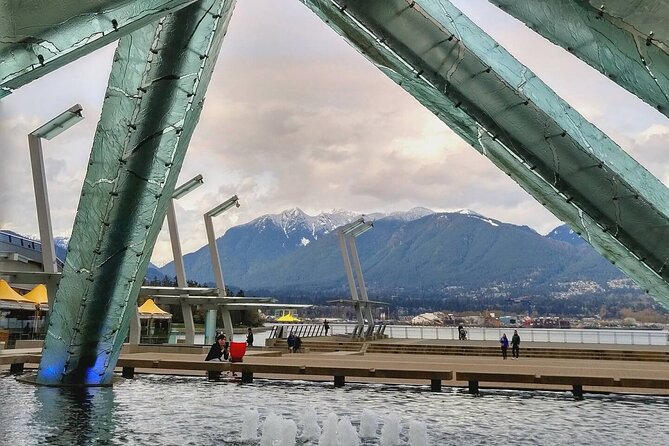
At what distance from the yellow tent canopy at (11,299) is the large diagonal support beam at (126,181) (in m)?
14.1

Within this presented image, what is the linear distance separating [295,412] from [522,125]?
5847 mm

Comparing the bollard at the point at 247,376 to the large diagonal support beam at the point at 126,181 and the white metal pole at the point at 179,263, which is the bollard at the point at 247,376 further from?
the white metal pole at the point at 179,263

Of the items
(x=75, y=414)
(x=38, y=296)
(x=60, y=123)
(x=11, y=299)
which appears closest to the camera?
(x=75, y=414)

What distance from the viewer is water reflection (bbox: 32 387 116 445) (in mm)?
9000

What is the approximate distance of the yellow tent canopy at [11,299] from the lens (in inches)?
1081

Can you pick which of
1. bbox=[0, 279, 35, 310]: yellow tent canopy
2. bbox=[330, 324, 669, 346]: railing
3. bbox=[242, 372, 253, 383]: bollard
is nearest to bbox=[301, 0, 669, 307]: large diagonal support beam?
bbox=[242, 372, 253, 383]: bollard

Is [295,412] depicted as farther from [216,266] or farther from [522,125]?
[216,266]

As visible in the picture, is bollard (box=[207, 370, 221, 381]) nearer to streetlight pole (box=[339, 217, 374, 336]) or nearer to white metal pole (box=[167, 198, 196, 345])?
white metal pole (box=[167, 198, 196, 345])

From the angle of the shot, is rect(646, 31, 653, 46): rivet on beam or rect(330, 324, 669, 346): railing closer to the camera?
rect(646, 31, 653, 46): rivet on beam

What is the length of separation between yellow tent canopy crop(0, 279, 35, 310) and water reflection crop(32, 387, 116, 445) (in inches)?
582

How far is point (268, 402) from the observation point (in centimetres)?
1312

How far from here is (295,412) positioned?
11805 mm

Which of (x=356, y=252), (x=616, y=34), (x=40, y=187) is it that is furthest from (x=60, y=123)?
(x=356, y=252)

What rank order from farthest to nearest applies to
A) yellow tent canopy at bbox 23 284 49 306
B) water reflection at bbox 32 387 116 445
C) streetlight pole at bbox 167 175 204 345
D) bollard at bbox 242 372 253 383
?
1. streetlight pole at bbox 167 175 204 345
2. yellow tent canopy at bbox 23 284 49 306
3. bollard at bbox 242 372 253 383
4. water reflection at bbox 32 387 116 445
